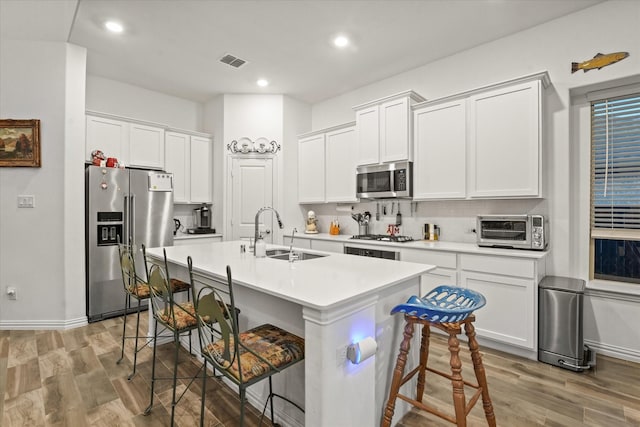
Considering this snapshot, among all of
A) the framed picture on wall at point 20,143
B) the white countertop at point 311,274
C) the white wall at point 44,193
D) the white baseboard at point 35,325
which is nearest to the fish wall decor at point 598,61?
the white countertop at point 311,274

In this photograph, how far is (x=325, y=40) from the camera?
335 cm

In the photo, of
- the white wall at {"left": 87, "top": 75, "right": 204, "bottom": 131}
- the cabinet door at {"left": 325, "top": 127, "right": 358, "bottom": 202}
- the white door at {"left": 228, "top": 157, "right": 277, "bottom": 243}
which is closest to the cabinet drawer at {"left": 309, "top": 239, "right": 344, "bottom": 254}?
the cabinet door at {"left": 325, "top": 127, "right": 358, "bottom": 202}

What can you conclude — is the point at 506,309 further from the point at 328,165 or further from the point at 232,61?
the point at 232,61

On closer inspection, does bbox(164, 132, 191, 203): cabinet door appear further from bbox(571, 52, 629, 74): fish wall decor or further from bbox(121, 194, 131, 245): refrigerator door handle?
bbox(571, 52, 629, 74): fish wall decor

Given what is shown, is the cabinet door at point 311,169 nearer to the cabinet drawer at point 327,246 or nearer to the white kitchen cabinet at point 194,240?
the cabinet drawer at point 327,246

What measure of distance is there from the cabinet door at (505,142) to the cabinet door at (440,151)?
0.33 feet

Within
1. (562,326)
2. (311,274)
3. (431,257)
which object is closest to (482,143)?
(431,257)

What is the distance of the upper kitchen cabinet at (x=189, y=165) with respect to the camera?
4582 millimetres

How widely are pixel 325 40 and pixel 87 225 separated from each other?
329 centimetres

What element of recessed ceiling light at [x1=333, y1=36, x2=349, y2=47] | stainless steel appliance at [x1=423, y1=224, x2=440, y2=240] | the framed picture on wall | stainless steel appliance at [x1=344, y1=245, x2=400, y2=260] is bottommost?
stainless steel appliance at [x1=344, y1=245, x2=400, y2=260]

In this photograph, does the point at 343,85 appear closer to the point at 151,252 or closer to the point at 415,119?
the point at 415,119

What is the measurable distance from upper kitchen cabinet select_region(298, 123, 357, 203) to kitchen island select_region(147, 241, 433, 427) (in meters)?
2.24

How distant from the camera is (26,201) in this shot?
3234 millimetres

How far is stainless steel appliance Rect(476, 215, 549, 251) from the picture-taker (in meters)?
2.75
